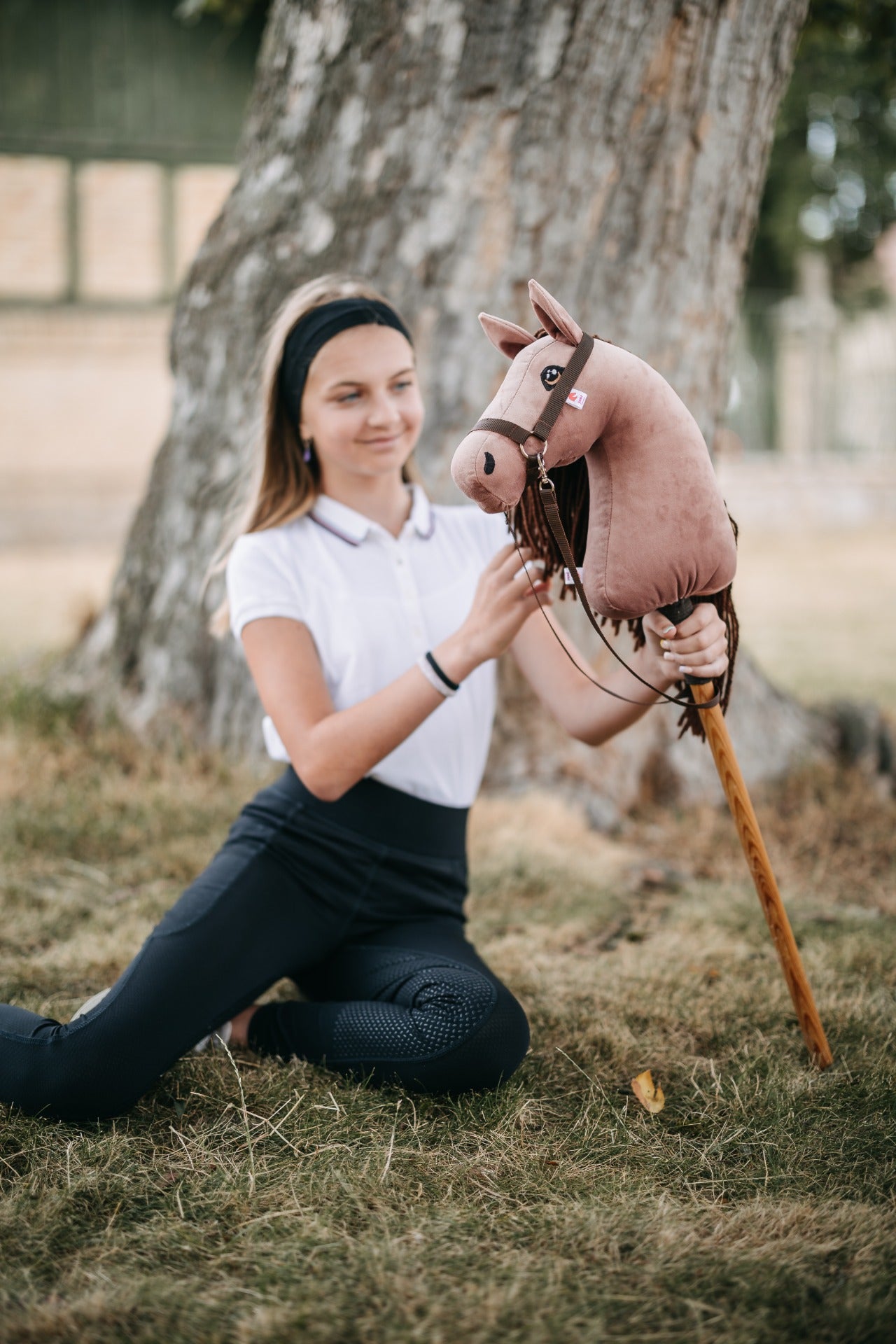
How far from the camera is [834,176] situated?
12039 mm

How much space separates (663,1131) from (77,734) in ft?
8.42

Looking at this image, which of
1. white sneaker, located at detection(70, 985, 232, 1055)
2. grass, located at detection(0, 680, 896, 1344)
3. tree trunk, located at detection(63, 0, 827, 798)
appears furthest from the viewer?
tree trunk, located at detection(63, 0, 827, 798)

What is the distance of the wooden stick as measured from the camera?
6.31 ft

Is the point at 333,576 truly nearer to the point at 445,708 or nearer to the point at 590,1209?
the point at 445,708

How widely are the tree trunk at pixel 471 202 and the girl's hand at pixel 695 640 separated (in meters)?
1.63

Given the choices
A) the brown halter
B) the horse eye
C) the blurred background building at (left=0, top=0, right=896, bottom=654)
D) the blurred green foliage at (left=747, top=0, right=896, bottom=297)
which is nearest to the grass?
the brown halter

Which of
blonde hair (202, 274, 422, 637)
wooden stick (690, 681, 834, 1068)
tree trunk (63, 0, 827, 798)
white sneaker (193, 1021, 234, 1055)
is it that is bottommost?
white sneaker (193, 1021, 234, 1055)

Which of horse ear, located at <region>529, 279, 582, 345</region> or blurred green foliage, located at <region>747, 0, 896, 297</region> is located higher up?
blurred green foliage, located at <region>747, 0, 896, 297</region>

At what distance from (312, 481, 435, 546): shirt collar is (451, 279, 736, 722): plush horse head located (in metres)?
0.54

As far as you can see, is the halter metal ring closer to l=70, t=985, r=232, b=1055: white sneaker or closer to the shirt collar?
the shirt collar

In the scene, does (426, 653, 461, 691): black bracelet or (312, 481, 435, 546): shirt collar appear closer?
(426, 653, 461, 691): black bracelet

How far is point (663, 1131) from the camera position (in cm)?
187

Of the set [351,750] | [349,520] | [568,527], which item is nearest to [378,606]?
[349,520]

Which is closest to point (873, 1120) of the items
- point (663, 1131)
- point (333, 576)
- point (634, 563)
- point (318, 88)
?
point (663, 1131)
